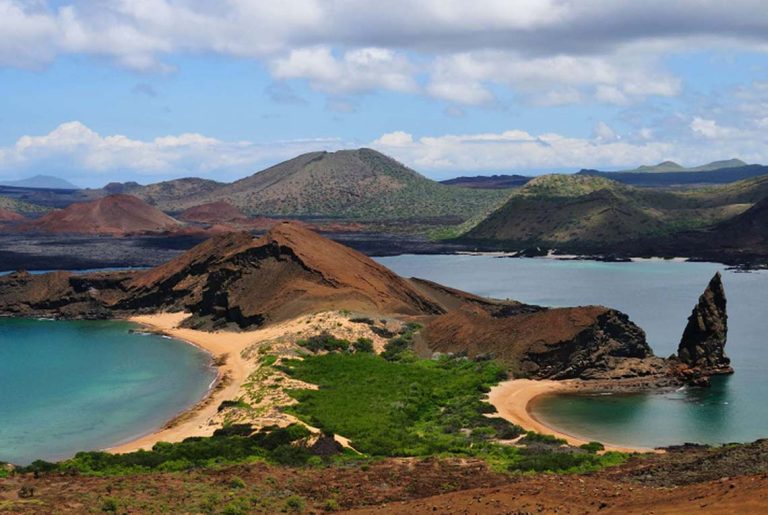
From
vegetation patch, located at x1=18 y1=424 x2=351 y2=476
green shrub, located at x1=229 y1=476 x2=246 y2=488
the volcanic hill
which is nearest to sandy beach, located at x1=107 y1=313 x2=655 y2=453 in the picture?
the volcanic hill

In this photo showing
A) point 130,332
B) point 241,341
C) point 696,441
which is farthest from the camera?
point 130,332

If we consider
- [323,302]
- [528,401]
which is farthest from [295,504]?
[323,302]

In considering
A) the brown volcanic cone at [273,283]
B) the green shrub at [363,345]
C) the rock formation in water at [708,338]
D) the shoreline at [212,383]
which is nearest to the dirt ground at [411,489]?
the shoreline at [212,383]

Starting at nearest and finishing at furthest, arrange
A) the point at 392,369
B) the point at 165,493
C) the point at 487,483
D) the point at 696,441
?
1. the point at 165,493
2. the point at 487,483
3. the point at 696,441
4. the point at 392,369

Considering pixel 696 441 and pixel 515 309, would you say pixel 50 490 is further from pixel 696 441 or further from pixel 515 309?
pixel 515 309

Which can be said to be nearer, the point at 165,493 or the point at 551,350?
the point at 165,493

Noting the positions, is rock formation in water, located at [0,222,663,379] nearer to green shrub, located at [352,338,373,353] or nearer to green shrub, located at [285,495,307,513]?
green shrub, located at [352,338,373,353]

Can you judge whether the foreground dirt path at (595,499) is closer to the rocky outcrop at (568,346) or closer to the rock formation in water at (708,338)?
the rocky outcrop at (568,346)

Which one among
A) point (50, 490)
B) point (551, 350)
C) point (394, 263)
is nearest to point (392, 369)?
point (551, 350)
